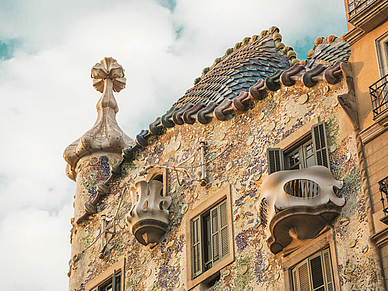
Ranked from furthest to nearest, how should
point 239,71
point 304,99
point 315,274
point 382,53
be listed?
Result: point 239,71 < point 304,99 < point 382,53 < point 315,274

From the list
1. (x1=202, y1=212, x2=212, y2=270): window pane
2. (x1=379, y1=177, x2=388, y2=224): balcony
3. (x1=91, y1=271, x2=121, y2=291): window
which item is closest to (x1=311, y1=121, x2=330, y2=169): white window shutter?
(x1=379, y1=177, x2=388, y2=224): balcony

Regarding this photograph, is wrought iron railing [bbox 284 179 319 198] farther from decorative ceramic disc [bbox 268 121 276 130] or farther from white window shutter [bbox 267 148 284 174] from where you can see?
decorative ceramic disc [bbox 268 121 276 130]

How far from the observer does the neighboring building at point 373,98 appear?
12766 millimetres

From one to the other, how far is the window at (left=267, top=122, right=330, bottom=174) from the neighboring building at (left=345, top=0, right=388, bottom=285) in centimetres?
71

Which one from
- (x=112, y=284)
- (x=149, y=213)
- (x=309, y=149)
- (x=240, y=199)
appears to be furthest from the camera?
(x=112, y=284)

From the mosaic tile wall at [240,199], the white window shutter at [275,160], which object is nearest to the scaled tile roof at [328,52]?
the mosaic tile wall at [240,199]

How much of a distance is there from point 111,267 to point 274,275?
493 cm

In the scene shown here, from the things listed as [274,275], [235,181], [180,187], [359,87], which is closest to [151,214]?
[180,187]

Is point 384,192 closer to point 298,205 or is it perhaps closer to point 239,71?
point 298,205

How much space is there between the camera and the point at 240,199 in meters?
15.5

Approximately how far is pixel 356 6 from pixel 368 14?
0.42 m

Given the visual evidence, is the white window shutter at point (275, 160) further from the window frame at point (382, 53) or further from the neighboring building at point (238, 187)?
the window frame at point (382, 53)

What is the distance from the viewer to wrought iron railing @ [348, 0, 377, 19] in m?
14.6

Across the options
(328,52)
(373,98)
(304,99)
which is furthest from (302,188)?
(328,52)
